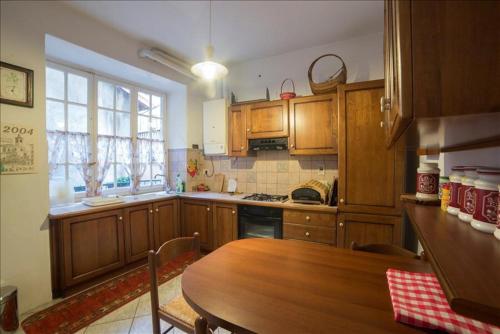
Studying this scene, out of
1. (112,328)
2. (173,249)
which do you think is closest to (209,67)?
(173,249)

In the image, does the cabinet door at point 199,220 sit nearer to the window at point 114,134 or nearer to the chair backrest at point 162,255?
the window at point 114,134

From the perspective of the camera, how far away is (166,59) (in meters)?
2.86

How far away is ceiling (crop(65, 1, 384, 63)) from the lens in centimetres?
213

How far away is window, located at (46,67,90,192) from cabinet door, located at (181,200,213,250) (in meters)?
1.21

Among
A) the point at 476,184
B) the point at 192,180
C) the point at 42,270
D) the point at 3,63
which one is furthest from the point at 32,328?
the point at 476,184

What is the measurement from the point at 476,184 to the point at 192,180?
3296mm

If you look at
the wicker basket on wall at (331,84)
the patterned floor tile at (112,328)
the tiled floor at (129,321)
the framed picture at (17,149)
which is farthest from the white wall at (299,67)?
the patterned floor tile at (112,328)

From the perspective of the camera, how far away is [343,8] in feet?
7.22

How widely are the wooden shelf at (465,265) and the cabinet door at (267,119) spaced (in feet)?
7.11

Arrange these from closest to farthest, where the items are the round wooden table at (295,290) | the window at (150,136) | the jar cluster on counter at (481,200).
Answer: the jar cluster on counter at (481,200)
the round wooden table at (295,290)
the window at (150,136)

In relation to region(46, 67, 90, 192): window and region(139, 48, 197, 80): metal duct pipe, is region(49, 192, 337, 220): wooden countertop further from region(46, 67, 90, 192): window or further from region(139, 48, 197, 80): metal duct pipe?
region(139, 48, 197, 80): metal duct pipe

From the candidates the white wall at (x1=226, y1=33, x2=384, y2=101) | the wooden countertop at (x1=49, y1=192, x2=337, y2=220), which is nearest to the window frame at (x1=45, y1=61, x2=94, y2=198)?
the wooden countertop at (x1=49, y1=192, x2=337, y2=220)

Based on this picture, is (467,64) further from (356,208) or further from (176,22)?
(176,22)

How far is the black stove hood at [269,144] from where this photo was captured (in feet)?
9.31
